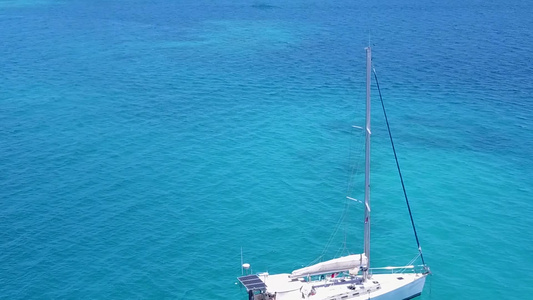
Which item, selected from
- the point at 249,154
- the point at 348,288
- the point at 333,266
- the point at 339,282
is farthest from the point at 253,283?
the point at 249,154

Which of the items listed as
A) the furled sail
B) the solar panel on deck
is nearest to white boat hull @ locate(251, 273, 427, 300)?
the furled sail

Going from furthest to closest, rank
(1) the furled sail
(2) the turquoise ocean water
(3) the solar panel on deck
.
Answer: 1. (2) the turquoise ocean water
2. (1) the furled sail
3. (3) the solar panel on deck

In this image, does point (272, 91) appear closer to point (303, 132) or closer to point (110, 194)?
point (303, 132)

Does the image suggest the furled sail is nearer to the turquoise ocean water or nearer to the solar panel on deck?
the solar panel on deck

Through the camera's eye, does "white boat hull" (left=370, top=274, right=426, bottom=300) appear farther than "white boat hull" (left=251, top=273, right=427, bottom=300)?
Yes

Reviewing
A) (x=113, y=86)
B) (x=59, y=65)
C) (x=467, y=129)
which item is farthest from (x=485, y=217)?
(x=59, y=65)

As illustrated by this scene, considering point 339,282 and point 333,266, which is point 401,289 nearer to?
point 339,282
